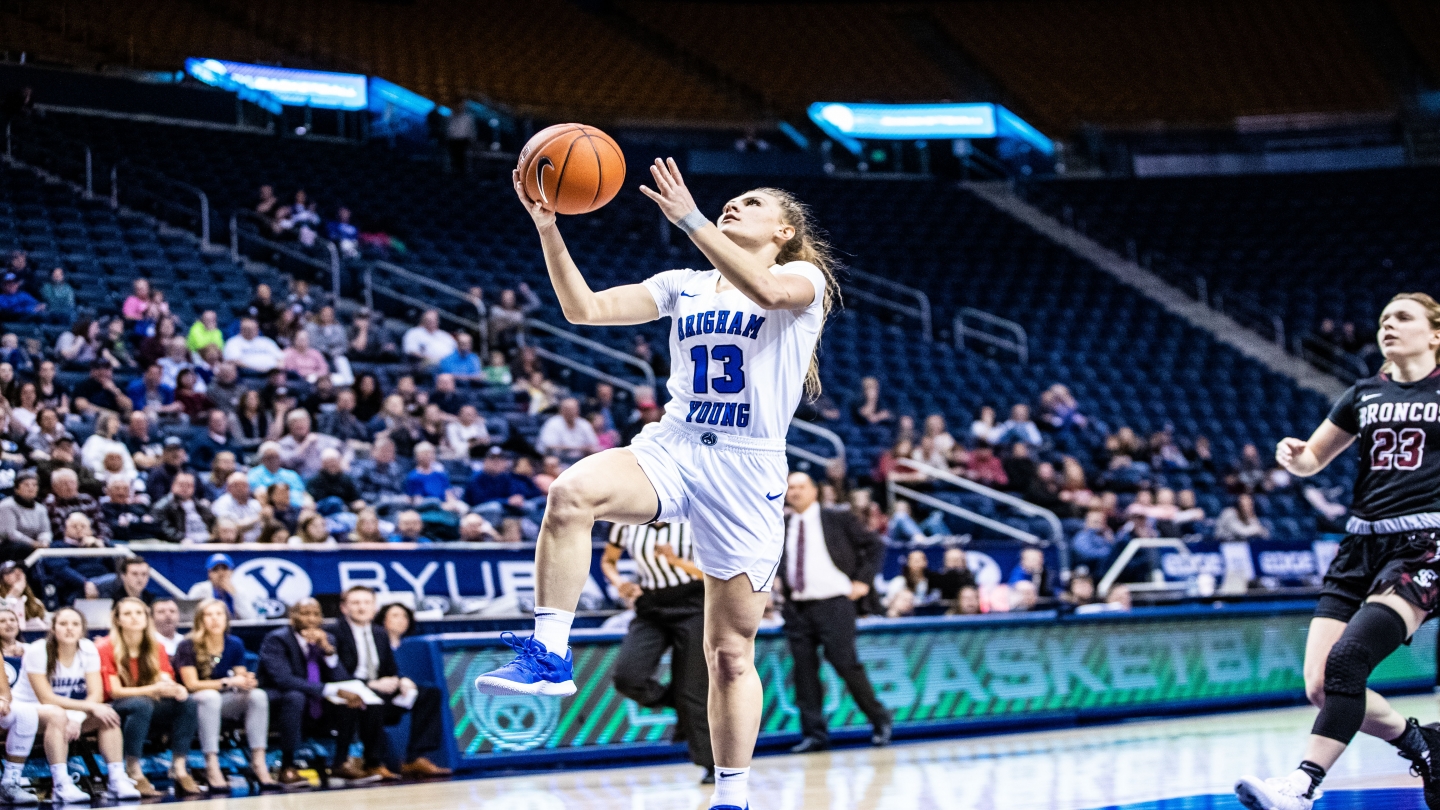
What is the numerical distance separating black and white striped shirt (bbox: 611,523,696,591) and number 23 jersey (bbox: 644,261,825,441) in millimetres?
3466

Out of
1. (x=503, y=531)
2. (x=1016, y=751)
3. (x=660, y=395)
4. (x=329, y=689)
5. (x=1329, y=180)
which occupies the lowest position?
(x=1016, y=751)

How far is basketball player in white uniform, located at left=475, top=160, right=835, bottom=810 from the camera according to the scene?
4695mm

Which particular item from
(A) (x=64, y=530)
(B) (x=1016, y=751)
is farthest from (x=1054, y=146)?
(A) (x=64, y=530)

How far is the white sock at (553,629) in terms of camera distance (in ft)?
15.0

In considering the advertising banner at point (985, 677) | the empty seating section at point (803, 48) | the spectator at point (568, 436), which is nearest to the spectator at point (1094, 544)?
the advertising banner at point (985, 677)

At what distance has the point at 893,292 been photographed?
22.4 m

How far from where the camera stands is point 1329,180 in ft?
85.8

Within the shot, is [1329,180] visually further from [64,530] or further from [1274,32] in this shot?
[64,530]

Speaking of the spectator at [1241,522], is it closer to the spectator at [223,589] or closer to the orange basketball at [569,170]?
the spectator at [223,589]

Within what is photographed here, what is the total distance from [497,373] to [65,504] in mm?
5967

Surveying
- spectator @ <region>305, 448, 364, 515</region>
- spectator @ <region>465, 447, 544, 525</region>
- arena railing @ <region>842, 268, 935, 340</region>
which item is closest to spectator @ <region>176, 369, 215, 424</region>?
spectator @ <region>305, 448, 364, 515</region>

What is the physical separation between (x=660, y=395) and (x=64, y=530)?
25.0ft

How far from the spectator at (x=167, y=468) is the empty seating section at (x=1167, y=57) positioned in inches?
803

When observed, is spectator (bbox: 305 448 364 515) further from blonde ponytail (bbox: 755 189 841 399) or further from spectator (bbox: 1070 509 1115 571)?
blonde ponytail (bbox: 755 189 841 399)
